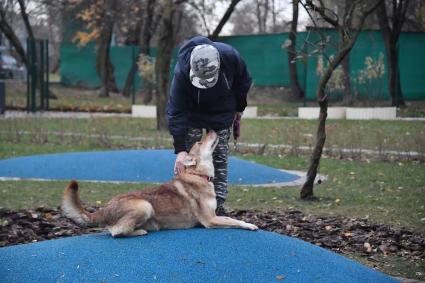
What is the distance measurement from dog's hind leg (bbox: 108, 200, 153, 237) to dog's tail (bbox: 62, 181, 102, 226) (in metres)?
0.21

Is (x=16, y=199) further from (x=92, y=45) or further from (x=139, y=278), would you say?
(x=92, y=45)

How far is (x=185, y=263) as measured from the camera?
19.0ft

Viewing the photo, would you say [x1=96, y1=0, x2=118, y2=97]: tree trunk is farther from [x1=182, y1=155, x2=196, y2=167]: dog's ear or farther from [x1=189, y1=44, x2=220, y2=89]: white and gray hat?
[x1=189, y1=44, x2=220, y2=89]: white and gray hat

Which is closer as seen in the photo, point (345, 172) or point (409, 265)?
point (409, 265)

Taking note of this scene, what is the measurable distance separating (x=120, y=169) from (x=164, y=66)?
9056mm

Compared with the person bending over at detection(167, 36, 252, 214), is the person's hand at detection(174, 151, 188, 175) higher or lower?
lower

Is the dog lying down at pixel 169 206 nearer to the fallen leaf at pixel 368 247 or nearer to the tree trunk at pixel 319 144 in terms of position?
the fallen leaf at pixel 368 247

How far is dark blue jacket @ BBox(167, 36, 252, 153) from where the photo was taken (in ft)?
22.9

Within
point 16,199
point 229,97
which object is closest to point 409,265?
point 229,97

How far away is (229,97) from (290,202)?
4.03m

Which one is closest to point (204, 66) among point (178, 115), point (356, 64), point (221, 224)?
point (178, 115)

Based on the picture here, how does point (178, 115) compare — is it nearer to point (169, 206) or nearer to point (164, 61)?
point (169, 206)

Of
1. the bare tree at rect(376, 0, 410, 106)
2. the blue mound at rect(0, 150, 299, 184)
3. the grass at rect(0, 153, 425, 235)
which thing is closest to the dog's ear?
the grass at rect(0, 153, 425, 235)

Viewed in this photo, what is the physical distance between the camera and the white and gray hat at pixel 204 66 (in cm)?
655
